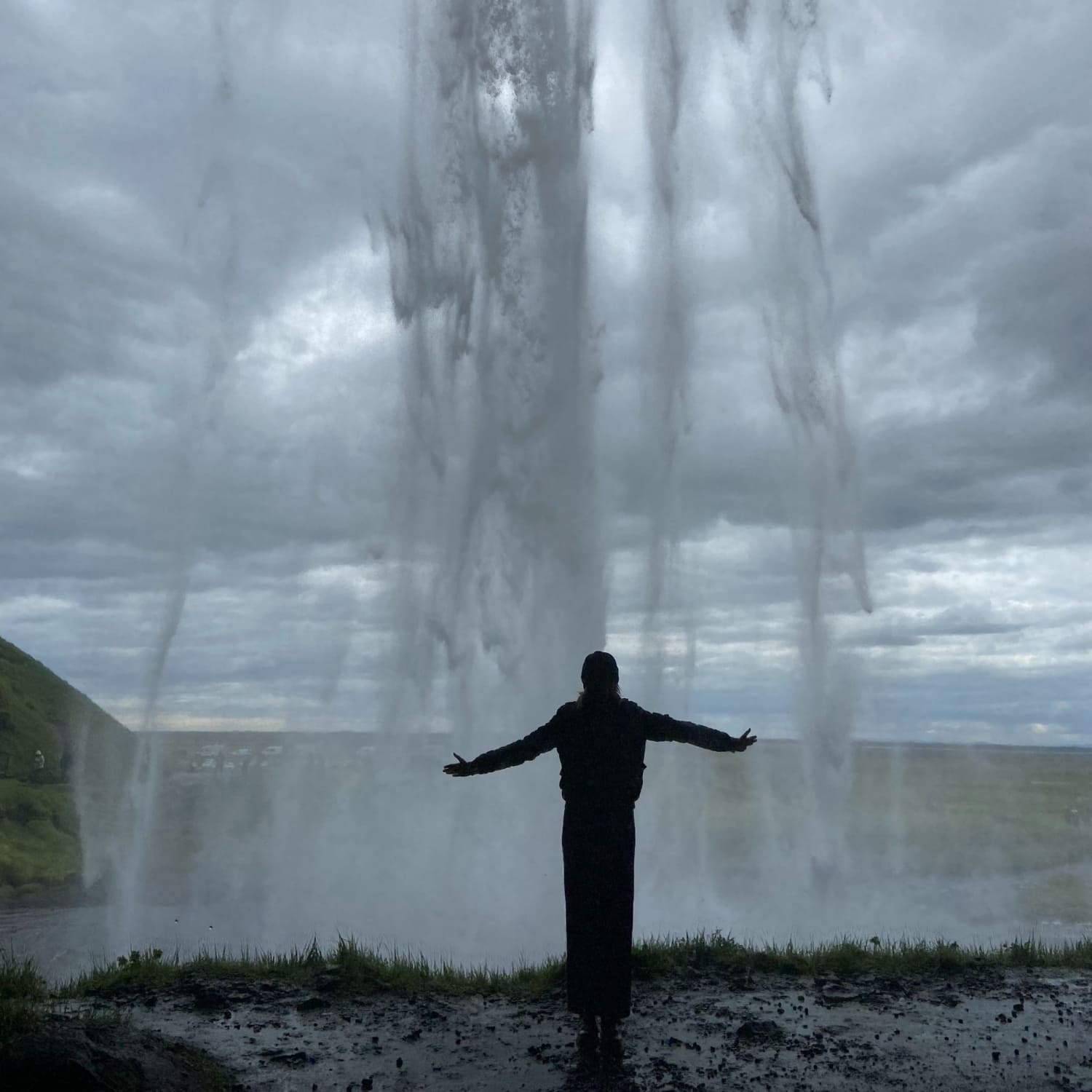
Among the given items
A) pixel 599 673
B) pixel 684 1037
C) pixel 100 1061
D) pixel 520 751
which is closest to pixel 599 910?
pixel 684 1037

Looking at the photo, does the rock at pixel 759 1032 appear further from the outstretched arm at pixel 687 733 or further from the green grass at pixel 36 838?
the green grass at pixel 36 838

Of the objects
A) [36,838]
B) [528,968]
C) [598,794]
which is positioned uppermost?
[598,794]

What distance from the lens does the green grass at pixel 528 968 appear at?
8688 mm

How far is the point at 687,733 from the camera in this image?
730 centimetres

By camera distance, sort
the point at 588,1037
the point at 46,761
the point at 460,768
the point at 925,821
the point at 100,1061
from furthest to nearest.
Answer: the point at 925,821 < the point at 46,761 < the point at 460,768 < the point at 588,1037 < the point at 100,1061

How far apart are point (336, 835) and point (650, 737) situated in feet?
61.4

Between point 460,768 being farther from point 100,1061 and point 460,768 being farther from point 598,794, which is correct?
point 100,1061

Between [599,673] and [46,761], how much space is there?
42674 mm

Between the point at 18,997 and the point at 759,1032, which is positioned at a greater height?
the point at 18,997

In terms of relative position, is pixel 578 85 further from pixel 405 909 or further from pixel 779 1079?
pixel 779 1079

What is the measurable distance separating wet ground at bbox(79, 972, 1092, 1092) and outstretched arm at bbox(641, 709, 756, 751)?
6.82ft

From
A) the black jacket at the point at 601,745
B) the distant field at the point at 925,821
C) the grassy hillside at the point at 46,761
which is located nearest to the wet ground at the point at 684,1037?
the black jacket at the point at 601,745

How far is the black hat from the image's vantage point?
7.23 metres

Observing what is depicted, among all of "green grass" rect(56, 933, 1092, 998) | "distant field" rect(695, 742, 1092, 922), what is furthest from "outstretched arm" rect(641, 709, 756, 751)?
"distant field" rect(695, 742, 1092, 922)
